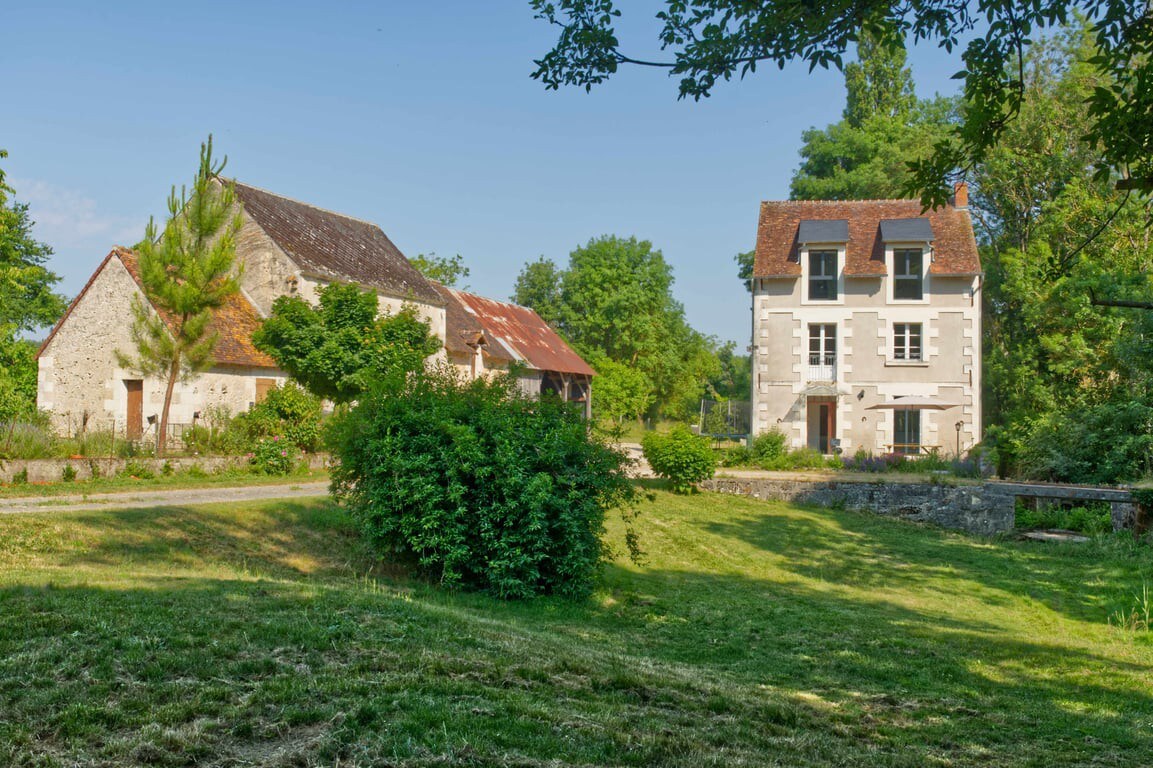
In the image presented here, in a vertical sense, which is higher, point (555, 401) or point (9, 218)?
point (9, 218)

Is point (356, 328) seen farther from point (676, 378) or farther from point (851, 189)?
point (676, 378)

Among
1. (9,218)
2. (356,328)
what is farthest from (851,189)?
(9,218)

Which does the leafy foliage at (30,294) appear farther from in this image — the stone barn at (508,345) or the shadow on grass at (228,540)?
the shadow on grass at (228,540)

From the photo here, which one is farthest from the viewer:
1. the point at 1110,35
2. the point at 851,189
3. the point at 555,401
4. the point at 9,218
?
the point at 851,189

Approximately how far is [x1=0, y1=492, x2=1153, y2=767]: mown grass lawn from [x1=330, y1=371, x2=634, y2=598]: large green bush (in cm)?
46

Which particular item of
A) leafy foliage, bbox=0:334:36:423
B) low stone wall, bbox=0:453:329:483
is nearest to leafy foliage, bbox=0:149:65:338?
leafy foliage, bbox=0:334:36:423

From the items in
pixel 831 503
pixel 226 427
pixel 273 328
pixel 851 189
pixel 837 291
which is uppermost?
pixel 851 189

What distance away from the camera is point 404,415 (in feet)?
37.4

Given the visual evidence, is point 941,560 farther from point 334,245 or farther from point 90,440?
point 334,245

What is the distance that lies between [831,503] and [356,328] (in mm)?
12630

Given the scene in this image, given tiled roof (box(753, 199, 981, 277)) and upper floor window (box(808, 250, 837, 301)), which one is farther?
upper floor window (box(808, 250, 837, 301))

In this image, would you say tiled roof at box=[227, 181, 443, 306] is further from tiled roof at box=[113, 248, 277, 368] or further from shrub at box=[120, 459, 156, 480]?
shrub at box=[120, 459, 156, 480]

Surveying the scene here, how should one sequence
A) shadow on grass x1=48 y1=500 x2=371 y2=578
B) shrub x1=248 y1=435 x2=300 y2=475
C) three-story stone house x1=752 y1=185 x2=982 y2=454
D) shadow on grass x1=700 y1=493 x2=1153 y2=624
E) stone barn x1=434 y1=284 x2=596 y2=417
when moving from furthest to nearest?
stone barn x1=434 y1=284 x2=596 y2=417, three-story stone house x1=752 y1=185 x2=982 y2=454, shrub x1=248 y1=435 x2=300 y2=475, shadow on grass x1=700 y1=493 x2=1153 y2=624, shadow on grass x1=48 y1=500 x2=371 y2=578

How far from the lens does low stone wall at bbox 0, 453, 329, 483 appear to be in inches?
658
